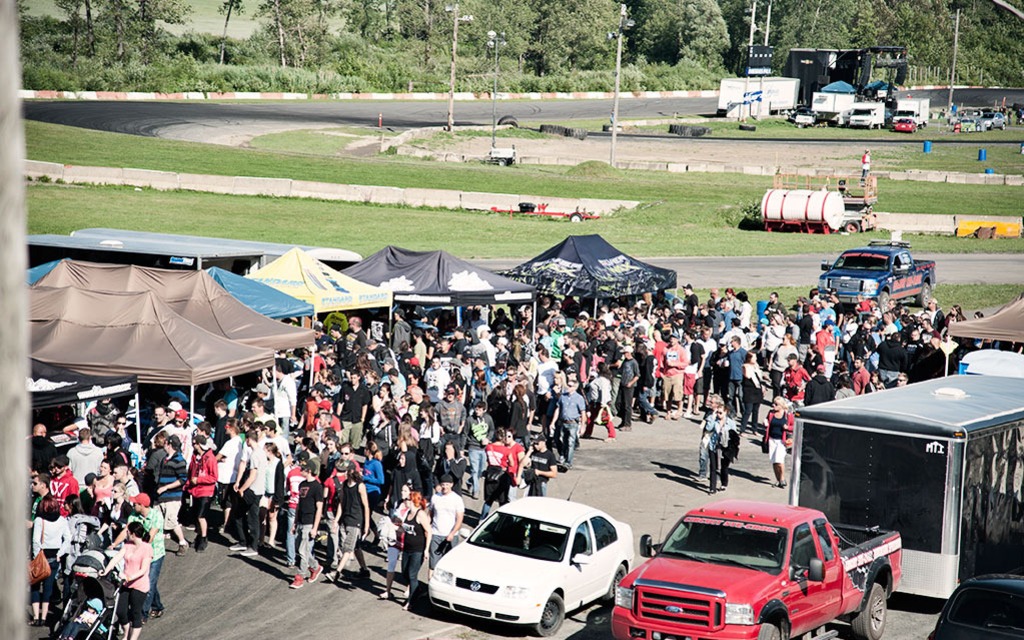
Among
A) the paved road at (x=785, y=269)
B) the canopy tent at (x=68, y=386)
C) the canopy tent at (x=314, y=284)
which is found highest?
the canopy tent at (x=314, y=284)

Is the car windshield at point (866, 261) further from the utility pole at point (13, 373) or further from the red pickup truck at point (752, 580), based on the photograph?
the utility pole at point (13, 373)

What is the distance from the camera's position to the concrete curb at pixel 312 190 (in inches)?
2243

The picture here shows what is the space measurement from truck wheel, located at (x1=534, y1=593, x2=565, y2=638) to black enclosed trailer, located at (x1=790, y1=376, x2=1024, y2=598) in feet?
10.9

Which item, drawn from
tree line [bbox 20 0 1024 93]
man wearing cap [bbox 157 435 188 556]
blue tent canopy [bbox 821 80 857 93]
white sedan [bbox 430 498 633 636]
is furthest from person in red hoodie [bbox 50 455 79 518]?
blue tent canopy [bbox 821 80 857 93]

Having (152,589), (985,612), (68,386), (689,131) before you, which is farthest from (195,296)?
(689,131)

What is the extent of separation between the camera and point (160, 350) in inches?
749

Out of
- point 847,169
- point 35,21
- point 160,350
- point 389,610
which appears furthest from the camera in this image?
point 35,21

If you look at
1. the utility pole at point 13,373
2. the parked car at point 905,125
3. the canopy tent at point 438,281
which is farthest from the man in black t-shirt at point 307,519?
the parked car at point 905,125

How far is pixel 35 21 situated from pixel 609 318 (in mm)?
107842

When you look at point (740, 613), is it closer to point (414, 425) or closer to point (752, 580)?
point (752, 580)

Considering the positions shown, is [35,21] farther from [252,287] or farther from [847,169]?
[252,287]

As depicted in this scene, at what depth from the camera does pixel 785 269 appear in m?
44.0

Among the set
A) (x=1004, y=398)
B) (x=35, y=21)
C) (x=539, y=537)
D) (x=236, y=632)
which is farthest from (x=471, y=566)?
(x=35, y=21)

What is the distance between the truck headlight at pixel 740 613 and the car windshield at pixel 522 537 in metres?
2.74
